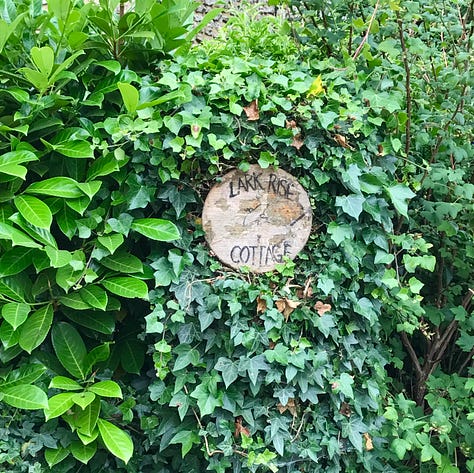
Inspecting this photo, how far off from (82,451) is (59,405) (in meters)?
0.23

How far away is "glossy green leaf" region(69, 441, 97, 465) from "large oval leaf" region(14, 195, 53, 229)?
0.79 m

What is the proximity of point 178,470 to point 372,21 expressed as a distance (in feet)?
6.01

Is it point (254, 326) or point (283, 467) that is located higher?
point (254, 326)

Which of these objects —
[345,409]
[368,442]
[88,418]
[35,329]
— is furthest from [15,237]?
[368,442]

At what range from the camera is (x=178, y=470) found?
6.80 ft

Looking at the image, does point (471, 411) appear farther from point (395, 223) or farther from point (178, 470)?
point (178, 470)

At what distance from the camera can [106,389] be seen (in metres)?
1.88

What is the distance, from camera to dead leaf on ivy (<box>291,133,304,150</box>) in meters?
1.92

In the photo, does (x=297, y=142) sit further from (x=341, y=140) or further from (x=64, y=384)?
(x=64, y=384)

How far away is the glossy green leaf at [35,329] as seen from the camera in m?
1.86

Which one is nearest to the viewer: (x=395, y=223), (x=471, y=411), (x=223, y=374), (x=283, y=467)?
(x=223, y=374)

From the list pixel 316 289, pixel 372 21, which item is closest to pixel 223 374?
pixel 316 289

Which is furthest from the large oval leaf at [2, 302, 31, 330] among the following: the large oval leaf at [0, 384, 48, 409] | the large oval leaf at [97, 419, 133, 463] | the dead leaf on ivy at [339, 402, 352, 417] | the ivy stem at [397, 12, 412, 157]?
the ivy stem at [397, 12, 412, 157]

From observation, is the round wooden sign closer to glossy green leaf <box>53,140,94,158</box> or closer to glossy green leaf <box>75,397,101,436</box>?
glossy green leaf <box>53,140,94,158</box>
